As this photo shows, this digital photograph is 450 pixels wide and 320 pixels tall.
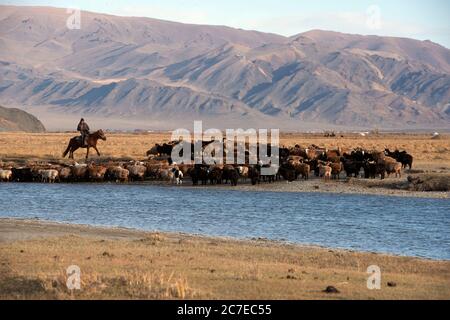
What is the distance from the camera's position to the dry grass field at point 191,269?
10805 millimetres

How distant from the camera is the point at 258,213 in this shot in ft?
74.6

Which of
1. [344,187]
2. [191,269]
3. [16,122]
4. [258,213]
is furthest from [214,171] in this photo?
[16,122]

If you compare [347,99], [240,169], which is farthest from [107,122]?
[240,169]

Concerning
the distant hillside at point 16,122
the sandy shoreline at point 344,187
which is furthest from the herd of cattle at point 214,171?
the distant hillside at point 16,122

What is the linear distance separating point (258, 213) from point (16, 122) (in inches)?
4143

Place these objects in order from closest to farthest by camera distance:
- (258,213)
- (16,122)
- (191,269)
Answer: (191,269) < (258,213) < (16,122)

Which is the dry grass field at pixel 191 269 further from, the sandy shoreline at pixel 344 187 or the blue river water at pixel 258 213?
the sandy shoreline at pixel 344 187

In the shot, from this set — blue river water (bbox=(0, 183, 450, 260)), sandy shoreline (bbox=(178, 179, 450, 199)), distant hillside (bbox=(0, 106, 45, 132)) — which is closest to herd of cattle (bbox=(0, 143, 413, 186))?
sandy shoreline (bbox=(178, 179, 450, 199))

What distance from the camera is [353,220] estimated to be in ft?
69.1

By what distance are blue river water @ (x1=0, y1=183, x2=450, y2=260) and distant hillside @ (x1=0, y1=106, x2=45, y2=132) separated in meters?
90.2

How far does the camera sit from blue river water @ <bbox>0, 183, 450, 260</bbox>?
18.0 metres

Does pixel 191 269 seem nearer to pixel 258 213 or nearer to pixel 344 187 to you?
pixel 258 213
